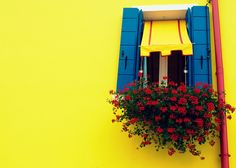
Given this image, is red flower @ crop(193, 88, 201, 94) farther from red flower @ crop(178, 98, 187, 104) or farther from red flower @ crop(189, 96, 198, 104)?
red flower @ crop(178, 98, 187, 104)

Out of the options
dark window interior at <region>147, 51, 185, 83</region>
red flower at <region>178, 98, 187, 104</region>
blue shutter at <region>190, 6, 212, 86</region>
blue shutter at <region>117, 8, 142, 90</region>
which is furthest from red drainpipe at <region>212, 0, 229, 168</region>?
blue shutter at <region>117, 8, 142, 90</region>

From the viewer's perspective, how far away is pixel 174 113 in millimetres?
4414

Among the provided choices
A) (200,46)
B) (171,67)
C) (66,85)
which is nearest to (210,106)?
(200,46)

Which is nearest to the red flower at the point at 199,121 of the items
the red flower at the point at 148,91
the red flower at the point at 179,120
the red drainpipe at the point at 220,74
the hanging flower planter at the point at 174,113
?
the hanging flower planter at the point at 174,113

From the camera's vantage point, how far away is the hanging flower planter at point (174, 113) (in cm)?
441

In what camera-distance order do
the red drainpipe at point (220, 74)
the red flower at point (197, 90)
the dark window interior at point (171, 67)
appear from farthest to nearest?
the dark window interior at point (171, 67) → the red drainpipe at point (220, 74) → the red flower at point (197, 90)

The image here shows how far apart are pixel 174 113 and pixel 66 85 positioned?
172cm

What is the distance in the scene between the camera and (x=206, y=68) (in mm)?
5059

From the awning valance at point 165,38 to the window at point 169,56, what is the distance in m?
0.06

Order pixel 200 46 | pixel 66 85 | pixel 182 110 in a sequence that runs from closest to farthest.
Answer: pixel 182 110, pixel 200 46, pixel 66 85

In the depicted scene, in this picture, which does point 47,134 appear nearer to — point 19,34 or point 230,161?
point 19,34

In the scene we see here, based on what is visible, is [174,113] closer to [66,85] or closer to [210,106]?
[210,106]

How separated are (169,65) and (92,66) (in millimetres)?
1076

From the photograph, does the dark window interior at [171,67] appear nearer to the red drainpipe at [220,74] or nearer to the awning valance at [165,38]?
the awning valance at [165,38]
